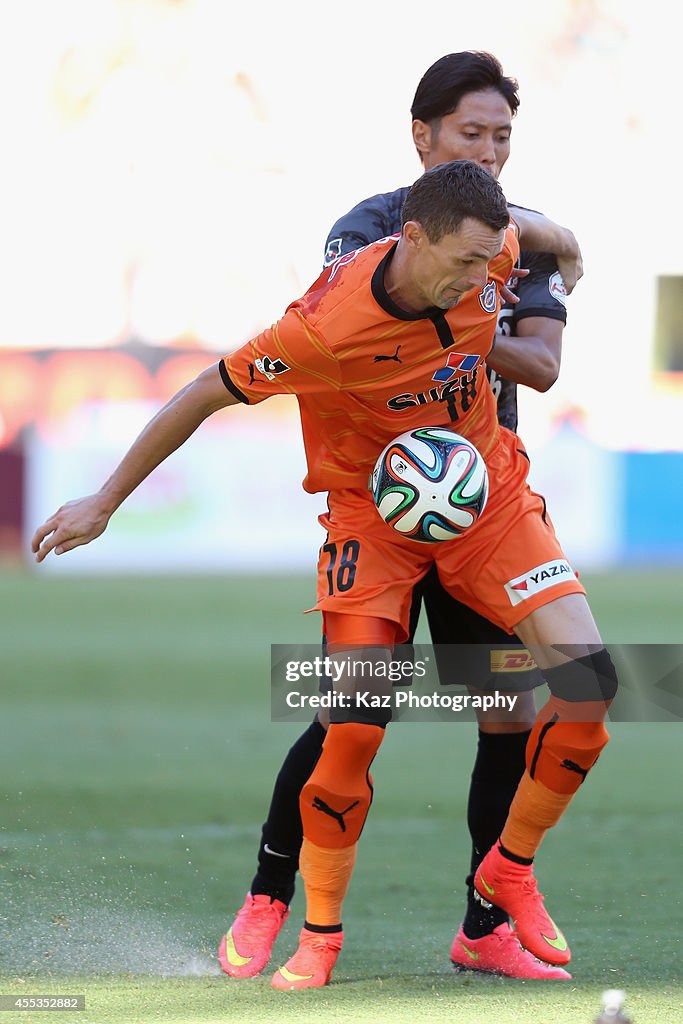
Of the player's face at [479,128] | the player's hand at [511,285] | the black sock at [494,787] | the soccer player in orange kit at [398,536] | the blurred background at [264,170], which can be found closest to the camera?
the soccer player in orange kit at [398,536]

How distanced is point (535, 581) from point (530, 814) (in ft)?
1.94

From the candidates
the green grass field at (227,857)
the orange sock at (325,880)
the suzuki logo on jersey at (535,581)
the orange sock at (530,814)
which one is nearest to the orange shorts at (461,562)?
the suzuki logo on jersey at (535,581)

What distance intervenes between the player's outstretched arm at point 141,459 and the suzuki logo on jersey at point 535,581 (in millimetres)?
851

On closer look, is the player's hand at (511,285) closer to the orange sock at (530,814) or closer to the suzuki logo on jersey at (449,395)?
the suzuki logo on jersey at (449,395)

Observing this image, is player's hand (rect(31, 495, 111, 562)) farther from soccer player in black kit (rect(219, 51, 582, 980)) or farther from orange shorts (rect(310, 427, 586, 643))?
soccer player in black kit (rect(219, 51, 582, 980))

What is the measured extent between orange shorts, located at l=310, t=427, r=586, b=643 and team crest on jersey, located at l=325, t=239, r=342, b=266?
0.63 metres

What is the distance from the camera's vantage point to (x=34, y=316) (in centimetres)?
2408

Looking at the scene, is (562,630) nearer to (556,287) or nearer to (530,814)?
(530,814)

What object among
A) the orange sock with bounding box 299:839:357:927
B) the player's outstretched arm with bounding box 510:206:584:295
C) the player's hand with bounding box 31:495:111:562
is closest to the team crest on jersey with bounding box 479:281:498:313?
the player's outstretched arm with bounding box 510:206:584:295

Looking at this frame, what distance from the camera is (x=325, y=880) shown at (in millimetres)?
3758

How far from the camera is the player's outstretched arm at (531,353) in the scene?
158 inches

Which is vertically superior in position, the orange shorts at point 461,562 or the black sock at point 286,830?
the orange shorts at point 461,562

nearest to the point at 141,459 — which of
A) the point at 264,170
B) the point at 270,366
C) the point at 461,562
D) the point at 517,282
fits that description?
the point at 270,366

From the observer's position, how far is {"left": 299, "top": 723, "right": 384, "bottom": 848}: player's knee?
3.71m
